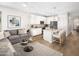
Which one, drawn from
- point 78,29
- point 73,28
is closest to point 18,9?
point 73,28

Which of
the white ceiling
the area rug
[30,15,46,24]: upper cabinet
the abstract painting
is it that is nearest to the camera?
the white ceiling

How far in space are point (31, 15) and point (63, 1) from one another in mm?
989

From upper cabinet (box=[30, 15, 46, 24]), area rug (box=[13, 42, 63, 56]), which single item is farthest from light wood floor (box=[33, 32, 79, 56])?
upper cabinet (box=[30, 15, 46, 24])

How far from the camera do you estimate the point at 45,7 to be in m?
2.05

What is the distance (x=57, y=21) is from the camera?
2018mm

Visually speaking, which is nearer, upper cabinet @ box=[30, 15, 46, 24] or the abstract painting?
upper cabinet @ box=[30, 15, 46, 24]

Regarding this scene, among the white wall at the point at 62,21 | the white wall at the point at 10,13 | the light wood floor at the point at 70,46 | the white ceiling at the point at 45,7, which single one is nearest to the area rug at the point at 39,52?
the light wood floor at the point at 70,46

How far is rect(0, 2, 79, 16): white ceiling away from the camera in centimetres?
192

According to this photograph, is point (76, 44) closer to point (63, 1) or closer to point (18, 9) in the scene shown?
point (63, 1)

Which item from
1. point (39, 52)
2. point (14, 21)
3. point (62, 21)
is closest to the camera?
point (62, 21)

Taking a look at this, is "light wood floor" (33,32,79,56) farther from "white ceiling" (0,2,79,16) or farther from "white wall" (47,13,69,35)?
"white ceiling" (0,2,79,16)

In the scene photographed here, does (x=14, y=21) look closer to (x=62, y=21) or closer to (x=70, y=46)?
(x=62, y=21)

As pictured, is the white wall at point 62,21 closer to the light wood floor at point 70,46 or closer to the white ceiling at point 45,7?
the white ceiling at point 45,7

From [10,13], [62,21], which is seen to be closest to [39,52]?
[62,21]
